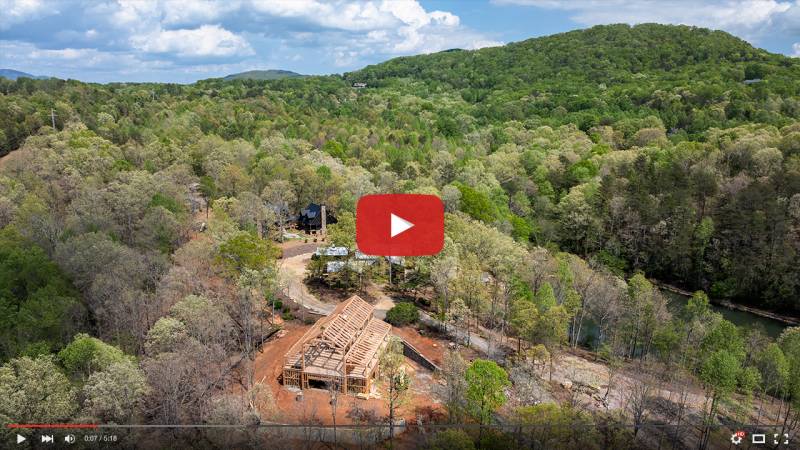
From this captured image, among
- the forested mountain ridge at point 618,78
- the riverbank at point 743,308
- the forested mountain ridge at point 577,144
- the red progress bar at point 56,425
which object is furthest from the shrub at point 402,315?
the forested mountain ridge at point 618,78

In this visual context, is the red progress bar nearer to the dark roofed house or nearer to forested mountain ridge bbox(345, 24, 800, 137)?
the dark roofed house

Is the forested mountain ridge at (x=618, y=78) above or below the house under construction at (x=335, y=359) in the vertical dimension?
above

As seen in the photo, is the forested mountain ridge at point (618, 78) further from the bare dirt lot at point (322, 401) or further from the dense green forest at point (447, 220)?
the bare dirt lot at point (322, 401)

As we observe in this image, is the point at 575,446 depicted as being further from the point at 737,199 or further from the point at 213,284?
the point at 737,199

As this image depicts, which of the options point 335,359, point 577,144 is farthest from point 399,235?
point 577,144

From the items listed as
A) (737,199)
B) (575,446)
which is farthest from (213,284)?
(737,199)

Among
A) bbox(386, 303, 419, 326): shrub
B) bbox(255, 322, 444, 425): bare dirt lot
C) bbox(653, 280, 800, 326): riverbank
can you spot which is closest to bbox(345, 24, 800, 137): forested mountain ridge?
bbox(653, 280, 800, 326): riverbank
